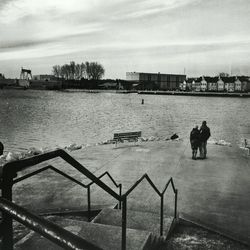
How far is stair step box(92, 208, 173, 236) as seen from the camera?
5.96 metres

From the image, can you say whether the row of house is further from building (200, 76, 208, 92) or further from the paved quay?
the paved quay

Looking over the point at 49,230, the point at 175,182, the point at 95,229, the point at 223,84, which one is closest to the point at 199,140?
the point at 175,182

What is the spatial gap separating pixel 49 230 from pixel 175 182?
883 centimetres

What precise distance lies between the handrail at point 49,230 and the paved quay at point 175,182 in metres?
5.47

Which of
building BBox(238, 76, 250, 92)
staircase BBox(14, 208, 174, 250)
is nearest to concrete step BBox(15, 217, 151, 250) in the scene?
staircase BBox(14, 208, 174, 250)

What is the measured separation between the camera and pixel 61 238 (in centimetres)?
142

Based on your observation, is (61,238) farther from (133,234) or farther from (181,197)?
(181,197)

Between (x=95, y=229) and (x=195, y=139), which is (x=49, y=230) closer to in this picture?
(x=95, y=229)

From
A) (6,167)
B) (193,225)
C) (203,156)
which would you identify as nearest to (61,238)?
(6,167)

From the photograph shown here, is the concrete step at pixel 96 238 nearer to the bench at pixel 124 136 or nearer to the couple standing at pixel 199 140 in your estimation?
the couple standing at pixel 199 140

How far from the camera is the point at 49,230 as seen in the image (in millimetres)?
1459

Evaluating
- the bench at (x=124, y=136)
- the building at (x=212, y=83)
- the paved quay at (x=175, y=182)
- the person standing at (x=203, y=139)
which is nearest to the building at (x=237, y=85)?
the building at (x=212, y=83)

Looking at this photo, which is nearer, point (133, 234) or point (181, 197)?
point (133, 234)

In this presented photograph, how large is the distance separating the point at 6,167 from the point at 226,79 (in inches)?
6945
